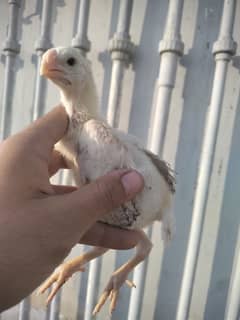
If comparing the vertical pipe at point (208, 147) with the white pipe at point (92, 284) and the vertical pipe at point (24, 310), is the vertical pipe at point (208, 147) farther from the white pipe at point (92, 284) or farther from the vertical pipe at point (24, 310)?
the vertical pipe at point (24, 310)

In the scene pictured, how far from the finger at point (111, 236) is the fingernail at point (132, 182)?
0.10 m

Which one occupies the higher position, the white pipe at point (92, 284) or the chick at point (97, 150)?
the chick at point (97, 150)

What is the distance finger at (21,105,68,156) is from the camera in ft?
1.51

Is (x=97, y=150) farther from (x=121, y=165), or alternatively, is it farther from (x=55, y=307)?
(x=55, y=307)

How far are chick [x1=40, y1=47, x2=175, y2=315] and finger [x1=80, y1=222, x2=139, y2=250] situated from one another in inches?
0.6

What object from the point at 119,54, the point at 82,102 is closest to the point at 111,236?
the point at 82,102

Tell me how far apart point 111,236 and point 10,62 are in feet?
2.11

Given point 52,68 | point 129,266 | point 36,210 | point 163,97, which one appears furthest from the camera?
point 163,97

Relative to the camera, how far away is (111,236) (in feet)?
1.73

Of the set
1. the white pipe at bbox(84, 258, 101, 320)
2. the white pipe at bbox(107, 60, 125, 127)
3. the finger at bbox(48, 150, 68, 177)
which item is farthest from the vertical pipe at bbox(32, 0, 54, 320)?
the finger at bbox(48, 150, 68, 177)

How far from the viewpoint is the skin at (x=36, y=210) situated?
391 mm

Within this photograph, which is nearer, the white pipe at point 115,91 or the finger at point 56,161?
the finger at point 56,161

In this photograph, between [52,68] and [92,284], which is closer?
[52,68]

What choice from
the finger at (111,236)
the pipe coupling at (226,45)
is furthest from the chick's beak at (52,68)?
the pipe coupling at (226,45)
